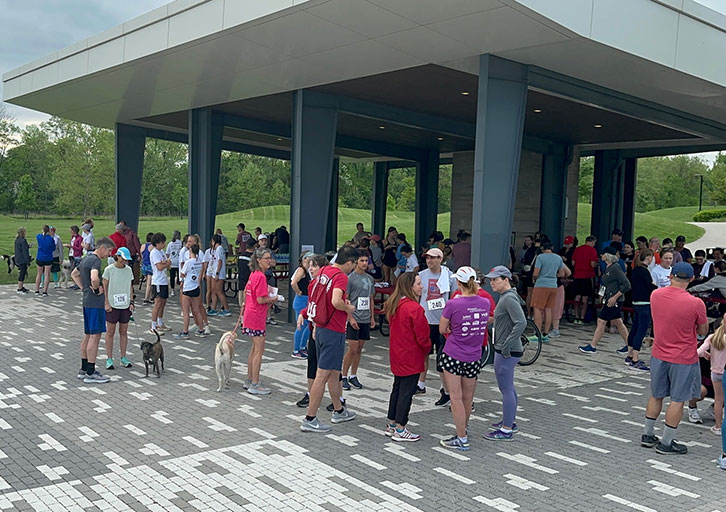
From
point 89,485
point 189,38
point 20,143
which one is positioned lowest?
point 89,485

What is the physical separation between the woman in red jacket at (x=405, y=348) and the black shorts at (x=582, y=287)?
8649 mm

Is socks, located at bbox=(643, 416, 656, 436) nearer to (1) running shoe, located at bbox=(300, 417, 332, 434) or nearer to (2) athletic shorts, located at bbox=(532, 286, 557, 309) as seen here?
(1) running shoe, located at bbox=(300, 417, 332, 434)

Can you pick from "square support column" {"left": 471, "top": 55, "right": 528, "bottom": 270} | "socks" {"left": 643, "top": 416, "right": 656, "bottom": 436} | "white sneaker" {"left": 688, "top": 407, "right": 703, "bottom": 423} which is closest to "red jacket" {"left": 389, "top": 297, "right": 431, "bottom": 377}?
"socks" {"left": 643, "top": 416, "right": 656, "bottom": 436}

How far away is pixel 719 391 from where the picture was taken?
6805 mm

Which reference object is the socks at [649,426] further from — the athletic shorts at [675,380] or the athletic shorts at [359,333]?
the athletic shorts at [359,333]

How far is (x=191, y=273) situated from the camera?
1103 centimetres

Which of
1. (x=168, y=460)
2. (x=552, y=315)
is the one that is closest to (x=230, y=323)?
(x=552, y=315)

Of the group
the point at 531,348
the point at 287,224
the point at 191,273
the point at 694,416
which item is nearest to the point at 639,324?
the point at 531,348

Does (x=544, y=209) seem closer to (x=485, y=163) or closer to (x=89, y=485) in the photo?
(x=485, y=163)

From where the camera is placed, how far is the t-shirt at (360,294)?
25.5 feet

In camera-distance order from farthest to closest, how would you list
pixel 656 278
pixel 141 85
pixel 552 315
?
pixel 141 85
pixel 552 315
pixel 656 278

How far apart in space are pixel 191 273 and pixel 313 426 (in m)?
5.27

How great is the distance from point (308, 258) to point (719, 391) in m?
4.94

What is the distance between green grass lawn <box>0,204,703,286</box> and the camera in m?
46.3
